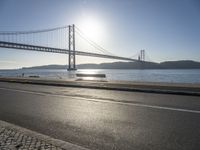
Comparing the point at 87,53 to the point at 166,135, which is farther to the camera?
the point at 87,53

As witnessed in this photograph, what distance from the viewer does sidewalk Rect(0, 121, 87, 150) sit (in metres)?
3.45

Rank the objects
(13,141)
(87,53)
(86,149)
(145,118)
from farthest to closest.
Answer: (87,53) → (145,118) → (13,141) → (86,149)

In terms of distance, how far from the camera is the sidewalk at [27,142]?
3.45 metres

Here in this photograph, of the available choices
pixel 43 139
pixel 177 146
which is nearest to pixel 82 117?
pixel 43 139

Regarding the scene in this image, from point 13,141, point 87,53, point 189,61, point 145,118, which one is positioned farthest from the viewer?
point 189,61

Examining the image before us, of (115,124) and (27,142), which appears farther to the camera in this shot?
(115,124)

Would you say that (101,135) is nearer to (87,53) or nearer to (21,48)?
(21,48)

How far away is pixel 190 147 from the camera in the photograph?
11.5 ft

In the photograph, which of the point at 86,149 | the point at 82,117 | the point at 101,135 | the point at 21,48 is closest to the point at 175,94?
the point at 82,117

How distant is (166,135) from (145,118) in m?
1.29

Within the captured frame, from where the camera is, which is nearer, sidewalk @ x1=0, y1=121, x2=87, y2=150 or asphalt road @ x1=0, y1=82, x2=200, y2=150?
sidewalk @ x1=0, y1=121, x2=87, y2=150

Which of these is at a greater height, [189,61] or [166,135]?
[189,61]

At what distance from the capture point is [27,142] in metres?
3.69

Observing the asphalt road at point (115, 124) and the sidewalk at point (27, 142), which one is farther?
the asphalt road at point (115, 124)
